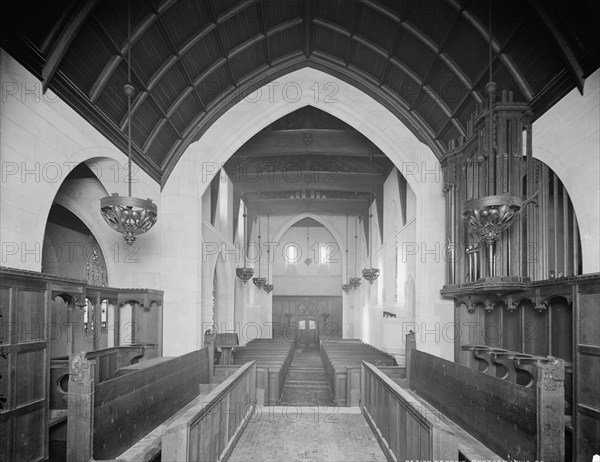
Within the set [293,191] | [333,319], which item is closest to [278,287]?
[333,319]

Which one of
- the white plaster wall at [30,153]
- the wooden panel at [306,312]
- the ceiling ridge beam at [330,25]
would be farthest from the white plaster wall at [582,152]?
the wooden panel at [306,312]

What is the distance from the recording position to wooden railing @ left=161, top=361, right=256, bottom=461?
3.35 m

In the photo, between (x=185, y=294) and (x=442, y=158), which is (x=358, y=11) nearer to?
(x=442, y=158)

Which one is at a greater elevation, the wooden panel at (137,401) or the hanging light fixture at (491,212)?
the hanging light fixture at (491,212)

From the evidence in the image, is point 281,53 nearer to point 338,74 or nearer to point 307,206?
point 338,74

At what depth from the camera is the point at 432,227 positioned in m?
9.00

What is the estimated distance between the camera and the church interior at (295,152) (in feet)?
14.6

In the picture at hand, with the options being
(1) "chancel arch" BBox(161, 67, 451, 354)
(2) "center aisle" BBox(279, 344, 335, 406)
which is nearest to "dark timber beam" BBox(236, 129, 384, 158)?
(1) "chancel arch" BBox(161, 67, 451, 354)

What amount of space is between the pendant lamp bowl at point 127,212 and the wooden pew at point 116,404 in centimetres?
171

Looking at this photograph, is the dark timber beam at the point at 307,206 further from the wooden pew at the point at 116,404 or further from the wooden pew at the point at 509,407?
the wooden pew at the point at 509,407

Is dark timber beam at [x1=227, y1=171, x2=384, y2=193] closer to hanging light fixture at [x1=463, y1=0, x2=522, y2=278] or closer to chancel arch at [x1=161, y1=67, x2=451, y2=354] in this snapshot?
chancel arch at [x1=161, y1=67, x2=451, y2=354]

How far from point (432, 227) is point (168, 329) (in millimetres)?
5087

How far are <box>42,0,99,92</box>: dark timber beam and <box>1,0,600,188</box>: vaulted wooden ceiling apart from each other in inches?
0.4

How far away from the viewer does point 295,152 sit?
12578 millimetres
